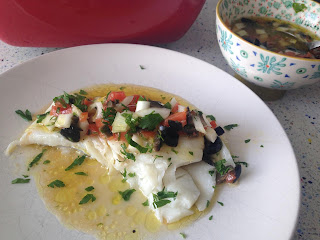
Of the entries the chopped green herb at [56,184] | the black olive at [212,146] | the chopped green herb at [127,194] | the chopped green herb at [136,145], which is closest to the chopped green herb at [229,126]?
the black olive at [212,146]

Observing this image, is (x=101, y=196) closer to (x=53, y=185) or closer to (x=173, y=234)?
(x=53, y=185)

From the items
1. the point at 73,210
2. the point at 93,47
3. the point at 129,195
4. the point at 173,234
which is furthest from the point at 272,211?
the point at 93,47

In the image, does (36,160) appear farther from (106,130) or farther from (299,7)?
(299,7)

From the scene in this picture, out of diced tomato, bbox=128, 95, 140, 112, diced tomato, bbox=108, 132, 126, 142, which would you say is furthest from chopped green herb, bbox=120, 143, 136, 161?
diced tomato, bbox=128, 95, 140, 112

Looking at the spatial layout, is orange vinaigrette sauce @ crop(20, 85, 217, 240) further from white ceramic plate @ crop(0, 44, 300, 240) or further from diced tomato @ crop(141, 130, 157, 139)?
diced tomato @ crop(141, 130, 157, 139)

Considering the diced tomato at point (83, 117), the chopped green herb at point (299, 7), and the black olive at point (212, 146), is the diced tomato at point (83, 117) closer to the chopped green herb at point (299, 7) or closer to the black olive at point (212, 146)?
the black olive at point (212, 146)
